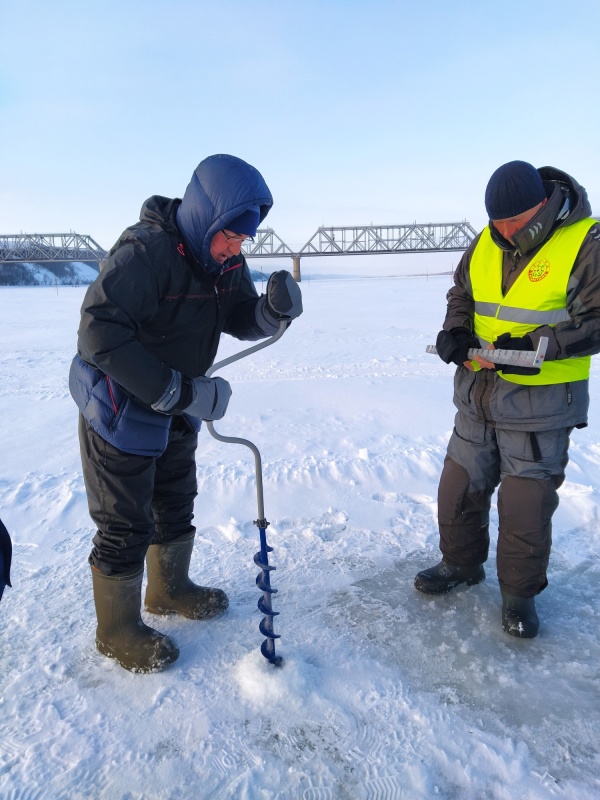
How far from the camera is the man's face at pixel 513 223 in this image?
2.16m

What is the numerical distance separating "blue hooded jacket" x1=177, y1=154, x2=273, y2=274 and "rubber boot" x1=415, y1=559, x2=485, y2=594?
6.06 feet

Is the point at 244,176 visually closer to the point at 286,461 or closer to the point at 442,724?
the point at 442,724

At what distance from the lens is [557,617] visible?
8.18 feet

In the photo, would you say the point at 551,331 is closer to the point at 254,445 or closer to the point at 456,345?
the point at 456,345

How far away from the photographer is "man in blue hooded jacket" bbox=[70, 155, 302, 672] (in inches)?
74.1

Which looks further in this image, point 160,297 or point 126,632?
point 126,632

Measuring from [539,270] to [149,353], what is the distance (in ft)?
5.28

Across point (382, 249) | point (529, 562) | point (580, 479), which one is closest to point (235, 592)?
point (529, 562)

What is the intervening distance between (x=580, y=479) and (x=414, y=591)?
1.90 m

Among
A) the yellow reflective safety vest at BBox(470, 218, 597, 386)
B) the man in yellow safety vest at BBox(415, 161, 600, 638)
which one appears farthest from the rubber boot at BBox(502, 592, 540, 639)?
the yellow reflective safety vest at BBox(470, 218, 597, 386)

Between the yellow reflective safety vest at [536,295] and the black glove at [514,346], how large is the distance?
3.2 inches

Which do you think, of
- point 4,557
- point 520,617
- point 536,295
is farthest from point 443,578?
point 4,557

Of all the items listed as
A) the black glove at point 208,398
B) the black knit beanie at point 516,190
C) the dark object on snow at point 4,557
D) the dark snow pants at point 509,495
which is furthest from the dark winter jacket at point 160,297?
the dark snow pants at point 509,495

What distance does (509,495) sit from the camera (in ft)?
7.86
